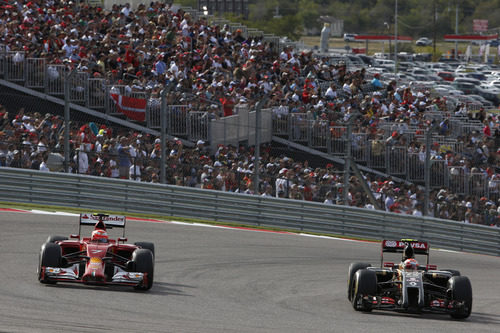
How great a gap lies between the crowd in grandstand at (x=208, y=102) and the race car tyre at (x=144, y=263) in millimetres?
7120

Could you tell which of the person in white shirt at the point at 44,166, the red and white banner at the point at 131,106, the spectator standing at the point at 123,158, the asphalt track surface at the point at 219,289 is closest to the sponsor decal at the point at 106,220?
the asphalt track surface at the point at 219,289

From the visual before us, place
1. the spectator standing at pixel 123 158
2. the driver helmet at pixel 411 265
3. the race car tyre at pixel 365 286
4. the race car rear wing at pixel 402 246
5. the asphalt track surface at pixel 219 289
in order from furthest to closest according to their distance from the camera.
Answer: the spectator standing at pixel 123 158
the race car rear wing at pixel 402 246
the driver helmet at pixel 411 265
the race car tyre at pixel 365 286
the asphalt track surface at pixel 219 289

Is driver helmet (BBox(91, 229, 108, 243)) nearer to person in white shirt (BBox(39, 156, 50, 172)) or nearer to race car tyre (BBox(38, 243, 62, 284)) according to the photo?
race car tyre (BBox(38, 243, 62, 284))

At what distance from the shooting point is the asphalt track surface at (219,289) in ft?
34.9

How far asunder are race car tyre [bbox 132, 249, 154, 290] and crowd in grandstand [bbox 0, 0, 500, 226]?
23.4 feet

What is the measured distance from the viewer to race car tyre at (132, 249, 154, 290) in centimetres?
1239

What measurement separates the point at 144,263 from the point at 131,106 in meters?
10.6

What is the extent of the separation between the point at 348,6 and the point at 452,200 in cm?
12398

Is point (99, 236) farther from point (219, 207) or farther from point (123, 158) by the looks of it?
point (219, 207)

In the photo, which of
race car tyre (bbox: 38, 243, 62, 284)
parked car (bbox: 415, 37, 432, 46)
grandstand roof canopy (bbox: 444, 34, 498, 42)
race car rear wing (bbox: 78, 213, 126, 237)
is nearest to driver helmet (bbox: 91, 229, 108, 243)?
race car rear wing (bbox: 78, 213, 126, 237)

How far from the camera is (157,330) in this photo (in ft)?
32.8

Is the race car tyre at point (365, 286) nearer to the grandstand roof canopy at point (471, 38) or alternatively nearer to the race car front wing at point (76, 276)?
the race car front wing at point (76, 276)

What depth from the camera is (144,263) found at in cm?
1241

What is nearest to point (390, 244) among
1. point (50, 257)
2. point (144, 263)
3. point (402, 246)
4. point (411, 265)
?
point (402, 246)
